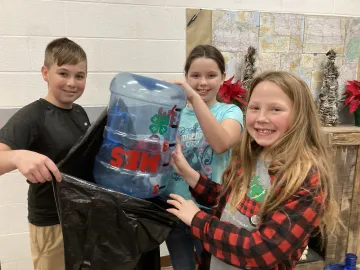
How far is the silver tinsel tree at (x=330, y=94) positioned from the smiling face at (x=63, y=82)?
1.71m

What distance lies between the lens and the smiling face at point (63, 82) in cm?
123

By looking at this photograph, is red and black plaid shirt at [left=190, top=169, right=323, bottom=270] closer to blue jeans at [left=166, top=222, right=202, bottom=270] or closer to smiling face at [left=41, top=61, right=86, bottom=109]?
blue jeans at [left=166, top=222, right=202, bottom=270]

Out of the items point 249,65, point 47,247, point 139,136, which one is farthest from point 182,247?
point 249,65

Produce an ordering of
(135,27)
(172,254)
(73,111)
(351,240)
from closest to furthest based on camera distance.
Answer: (73,111) < (172,254) < (135,27) < (351,240)

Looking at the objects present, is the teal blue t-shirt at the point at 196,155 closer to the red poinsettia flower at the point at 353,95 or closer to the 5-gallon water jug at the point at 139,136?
the 5-gallon water jug at the point at 139,136

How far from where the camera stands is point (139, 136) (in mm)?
979

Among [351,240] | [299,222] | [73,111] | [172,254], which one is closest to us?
[299,222]

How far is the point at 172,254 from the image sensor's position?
1.43 meters

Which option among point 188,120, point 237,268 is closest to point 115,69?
point 188,120

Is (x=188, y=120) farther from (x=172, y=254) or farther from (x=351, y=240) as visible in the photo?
(x=351, y=240)

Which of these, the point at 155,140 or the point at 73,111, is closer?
the point at 155,140

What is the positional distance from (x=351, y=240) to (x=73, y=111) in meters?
2.05

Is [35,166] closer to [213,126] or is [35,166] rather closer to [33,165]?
[33,165]

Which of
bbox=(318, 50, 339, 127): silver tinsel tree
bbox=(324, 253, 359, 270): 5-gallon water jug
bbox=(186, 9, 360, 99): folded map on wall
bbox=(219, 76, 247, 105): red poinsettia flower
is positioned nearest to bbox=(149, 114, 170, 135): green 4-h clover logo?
bbox=(219, 76, 247, 105): red poinsettia flower
